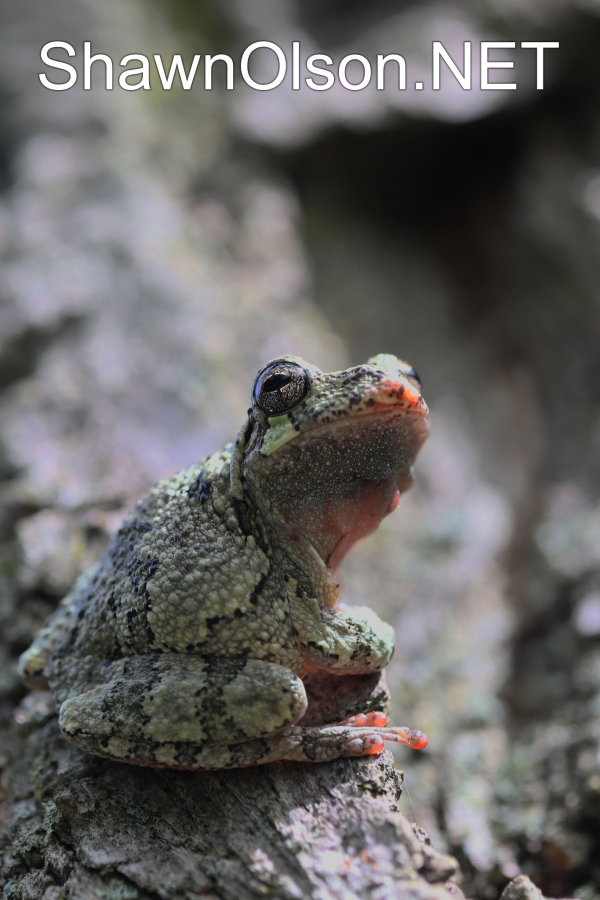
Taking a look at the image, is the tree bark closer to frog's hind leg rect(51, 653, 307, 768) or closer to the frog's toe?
the frog's toe

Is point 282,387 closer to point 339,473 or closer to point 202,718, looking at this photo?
point 339,473

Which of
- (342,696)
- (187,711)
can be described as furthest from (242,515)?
(342,696)

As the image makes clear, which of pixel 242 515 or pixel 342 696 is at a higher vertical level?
pixel 242 515

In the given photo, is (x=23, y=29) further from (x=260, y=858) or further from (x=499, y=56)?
(x=260, y=858)

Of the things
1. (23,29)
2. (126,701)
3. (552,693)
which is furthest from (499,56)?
(126,701)

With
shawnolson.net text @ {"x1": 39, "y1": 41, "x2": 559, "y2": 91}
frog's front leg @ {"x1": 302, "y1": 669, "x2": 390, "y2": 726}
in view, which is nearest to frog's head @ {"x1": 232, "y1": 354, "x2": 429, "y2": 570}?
frog's front leg @ {"x1": 302, "y1": 669, "x2": 390, "y2": 726}
